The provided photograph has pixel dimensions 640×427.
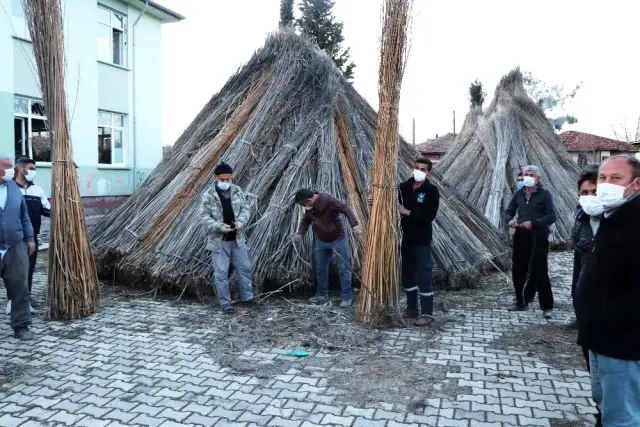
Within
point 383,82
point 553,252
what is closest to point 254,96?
point 383,82

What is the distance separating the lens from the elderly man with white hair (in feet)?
18.1

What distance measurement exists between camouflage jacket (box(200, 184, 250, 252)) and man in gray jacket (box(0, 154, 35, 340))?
5.66 feet

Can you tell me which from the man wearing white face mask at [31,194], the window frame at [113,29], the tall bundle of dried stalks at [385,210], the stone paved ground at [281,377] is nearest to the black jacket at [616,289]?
the stone paved ground at [281,377]

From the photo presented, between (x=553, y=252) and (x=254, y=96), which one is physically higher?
(x=254, y=96)

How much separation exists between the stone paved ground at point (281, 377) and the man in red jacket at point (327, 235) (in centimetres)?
72

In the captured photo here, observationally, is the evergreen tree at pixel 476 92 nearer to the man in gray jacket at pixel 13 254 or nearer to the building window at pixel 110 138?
the building window at pixel 110 138

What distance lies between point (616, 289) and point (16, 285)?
4556mm

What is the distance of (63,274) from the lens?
5117mm

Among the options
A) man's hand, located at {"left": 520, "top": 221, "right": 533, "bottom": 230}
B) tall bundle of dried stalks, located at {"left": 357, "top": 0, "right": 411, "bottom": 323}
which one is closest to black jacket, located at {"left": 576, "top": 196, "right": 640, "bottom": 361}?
tall bundle of dried stalks, located at {"left": 357, "top": 0, "right": 411, "bottom": 323}

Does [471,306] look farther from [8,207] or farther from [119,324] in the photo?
[8,207]

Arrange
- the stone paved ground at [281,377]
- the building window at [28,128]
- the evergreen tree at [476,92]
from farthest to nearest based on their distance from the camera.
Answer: the evergreen tree at [476,92] → the building window at [28,128] → the stone paved ground at [281,377]

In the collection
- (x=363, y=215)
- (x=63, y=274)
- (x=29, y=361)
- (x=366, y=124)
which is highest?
(x=366, y=124)

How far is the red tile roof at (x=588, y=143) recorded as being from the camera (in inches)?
1231

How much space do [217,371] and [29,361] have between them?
1.50 m
